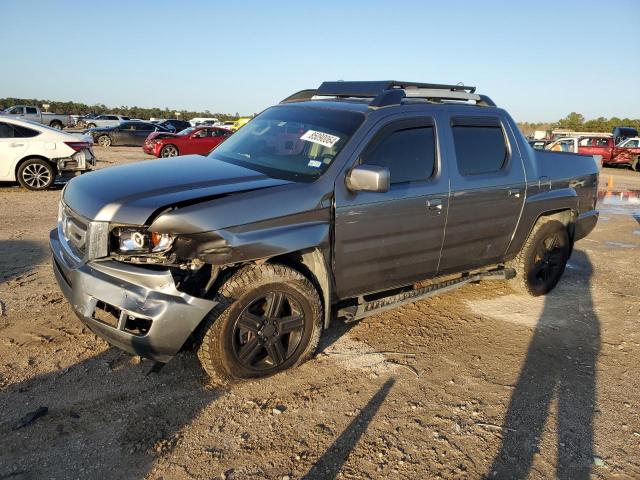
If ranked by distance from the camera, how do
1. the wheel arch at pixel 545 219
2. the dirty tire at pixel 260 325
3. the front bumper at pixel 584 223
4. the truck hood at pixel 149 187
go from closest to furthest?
the truck hood at pixel 149 187, the dirty tire at pixel 260 325, the wheel arch at pixel 545 219, the front bumper at pixel 584 223

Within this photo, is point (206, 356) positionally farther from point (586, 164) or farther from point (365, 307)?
point (586, 164)

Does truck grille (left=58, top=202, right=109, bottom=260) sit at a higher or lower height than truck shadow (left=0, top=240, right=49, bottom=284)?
higher

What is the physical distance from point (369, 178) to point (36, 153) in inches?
370

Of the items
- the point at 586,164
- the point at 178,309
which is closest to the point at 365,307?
the point at 178,309

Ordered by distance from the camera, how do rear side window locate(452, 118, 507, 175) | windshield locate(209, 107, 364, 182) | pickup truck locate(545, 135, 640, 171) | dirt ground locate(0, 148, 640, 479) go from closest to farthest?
dirt ground locate(0, 148, 640, 479)
windshield locate(209, 107, 364, 182)
rear side window locate(452, 118, 507, 175)
pickup truck locate(545, 135, 640, 171)

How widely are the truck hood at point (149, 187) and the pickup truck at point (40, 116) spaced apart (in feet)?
101

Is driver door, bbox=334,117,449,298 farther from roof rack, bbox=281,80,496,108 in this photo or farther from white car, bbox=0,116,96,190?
white car, bbox=0,116,96,190

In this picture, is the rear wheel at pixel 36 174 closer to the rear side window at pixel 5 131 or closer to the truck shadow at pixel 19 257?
the rear side window at pixel 5 131

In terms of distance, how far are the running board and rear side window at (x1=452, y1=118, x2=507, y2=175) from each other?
1.01 metres

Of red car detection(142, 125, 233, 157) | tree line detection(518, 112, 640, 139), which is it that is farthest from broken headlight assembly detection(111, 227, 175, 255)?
tree line detection(518, 112, 640, 139)

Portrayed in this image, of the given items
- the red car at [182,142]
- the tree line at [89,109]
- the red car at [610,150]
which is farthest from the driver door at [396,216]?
the tree line at [89,109]

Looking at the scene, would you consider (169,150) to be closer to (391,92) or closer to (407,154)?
(391,92)

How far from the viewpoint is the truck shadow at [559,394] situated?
9.08 ft

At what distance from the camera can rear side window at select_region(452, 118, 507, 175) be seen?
13.9 ft
